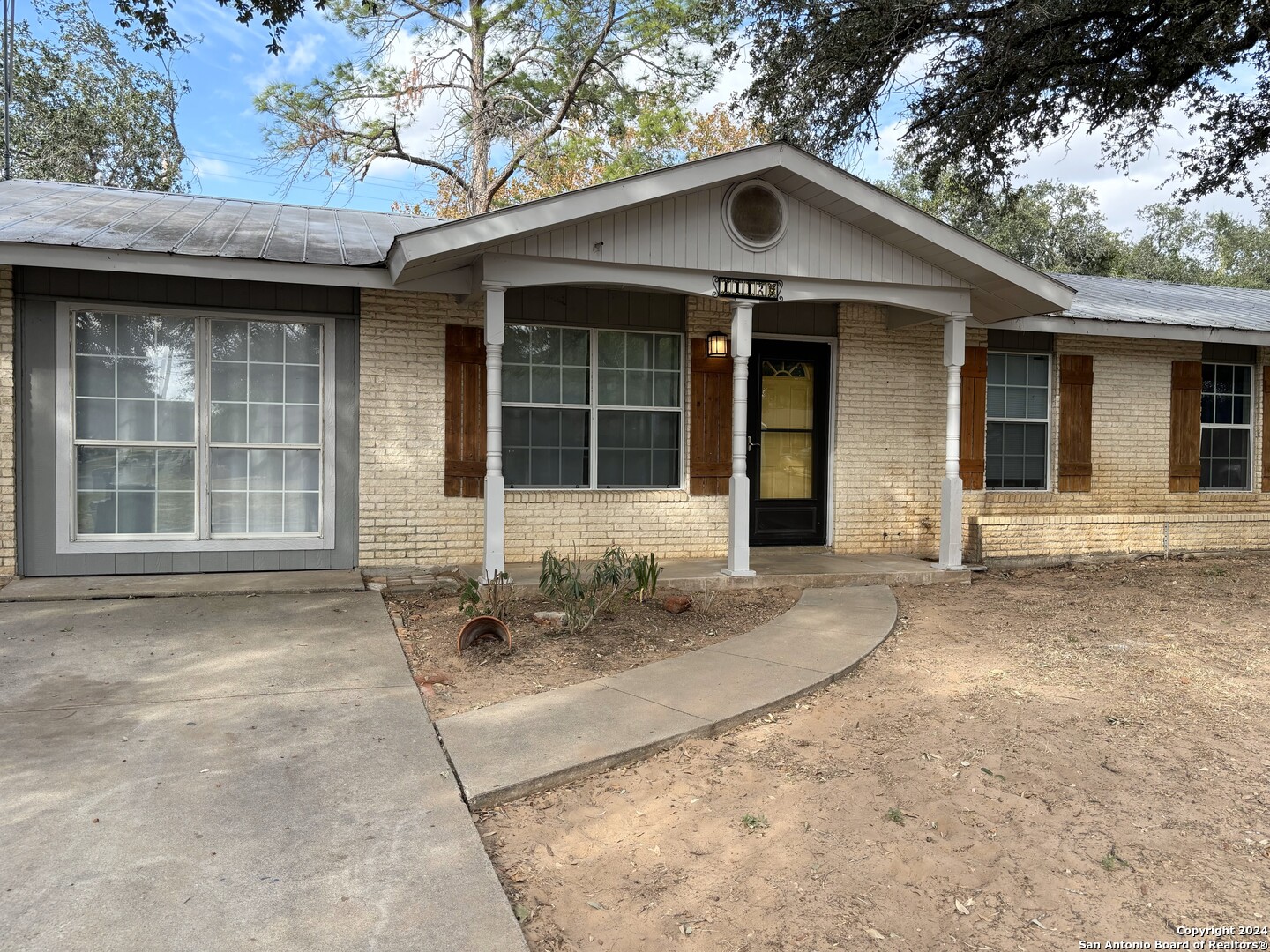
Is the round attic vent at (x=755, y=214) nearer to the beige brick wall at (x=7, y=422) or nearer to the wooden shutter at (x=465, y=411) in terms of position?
the wooden shutter at (x=465, y=411)

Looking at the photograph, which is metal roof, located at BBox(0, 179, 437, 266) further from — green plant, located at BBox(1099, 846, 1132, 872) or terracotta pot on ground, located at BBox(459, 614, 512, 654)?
green plant, located at BBox(1099, 846, 1132, 872)

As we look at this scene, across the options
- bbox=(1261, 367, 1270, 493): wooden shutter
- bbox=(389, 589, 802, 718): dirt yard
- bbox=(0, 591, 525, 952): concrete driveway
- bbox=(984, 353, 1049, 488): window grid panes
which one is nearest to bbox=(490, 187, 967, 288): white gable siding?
bbox=(984, 353, 1049, 488): window grid panes

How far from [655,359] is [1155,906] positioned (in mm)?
6780

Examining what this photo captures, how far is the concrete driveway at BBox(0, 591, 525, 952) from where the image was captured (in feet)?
8.19

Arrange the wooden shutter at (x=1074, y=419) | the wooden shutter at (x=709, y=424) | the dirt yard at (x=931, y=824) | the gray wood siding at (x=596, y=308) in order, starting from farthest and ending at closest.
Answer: the wooden shutter at (x=1074, y=419), the wooden shutter at (x=709, y=424), the gray wood siding at (x=596, y=308), the dirt yard at (x=931, y=824)

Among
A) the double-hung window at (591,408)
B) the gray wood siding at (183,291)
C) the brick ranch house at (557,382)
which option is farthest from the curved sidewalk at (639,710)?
the gray wood siding at (183,291)

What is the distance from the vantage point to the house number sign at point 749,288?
7.47 m

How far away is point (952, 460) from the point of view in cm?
847

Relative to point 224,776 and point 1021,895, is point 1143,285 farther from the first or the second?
point 224,776

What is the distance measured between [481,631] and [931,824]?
3119 millimetres

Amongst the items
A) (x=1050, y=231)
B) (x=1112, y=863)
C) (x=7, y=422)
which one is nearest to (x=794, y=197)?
(x=1112, y=863)

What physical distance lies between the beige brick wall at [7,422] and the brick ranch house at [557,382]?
0.07ft

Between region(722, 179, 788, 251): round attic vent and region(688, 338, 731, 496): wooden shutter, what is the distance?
1528 mm

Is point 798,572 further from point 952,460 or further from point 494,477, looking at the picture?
point 494,477
